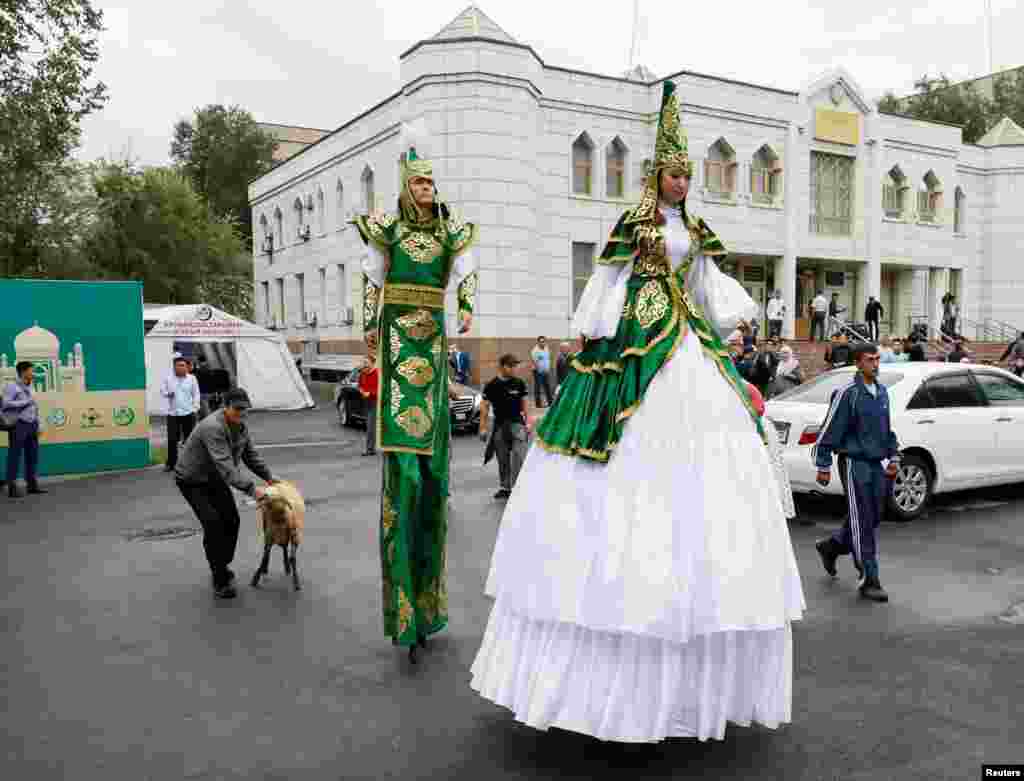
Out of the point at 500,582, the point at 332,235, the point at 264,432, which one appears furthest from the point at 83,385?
the point at 332,235

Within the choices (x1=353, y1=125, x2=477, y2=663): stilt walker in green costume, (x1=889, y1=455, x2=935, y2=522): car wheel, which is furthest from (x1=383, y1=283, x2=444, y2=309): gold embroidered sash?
(x1=889, y1=455, x2=935, y2=522): car wheel

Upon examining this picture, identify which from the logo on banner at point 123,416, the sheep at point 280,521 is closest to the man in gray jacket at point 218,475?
the sheep at point 280,521

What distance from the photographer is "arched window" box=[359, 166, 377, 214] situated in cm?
3039

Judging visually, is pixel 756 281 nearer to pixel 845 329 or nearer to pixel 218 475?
pixel 845 329

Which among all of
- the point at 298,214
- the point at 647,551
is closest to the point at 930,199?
the point at 298,214

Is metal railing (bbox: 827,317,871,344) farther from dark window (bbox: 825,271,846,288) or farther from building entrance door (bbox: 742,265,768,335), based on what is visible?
dark window (bbox: 825,271,846,288)

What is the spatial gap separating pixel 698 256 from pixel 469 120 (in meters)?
21.4

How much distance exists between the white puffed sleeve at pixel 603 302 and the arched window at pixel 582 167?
24.2m

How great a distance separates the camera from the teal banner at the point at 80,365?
12.7 m

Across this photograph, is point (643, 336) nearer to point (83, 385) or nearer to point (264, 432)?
point (83, 385)

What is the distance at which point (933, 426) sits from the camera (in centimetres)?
937

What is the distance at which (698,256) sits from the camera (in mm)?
4223

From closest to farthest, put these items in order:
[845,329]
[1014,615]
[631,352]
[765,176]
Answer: [631,352], [1014,615], [845,329], [765,176]

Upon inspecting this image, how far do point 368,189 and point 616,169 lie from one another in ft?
29.5
